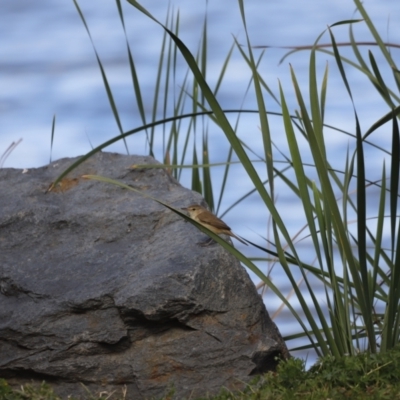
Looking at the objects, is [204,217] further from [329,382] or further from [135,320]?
[329,382]

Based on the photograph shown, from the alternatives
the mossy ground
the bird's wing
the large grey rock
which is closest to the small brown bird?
the bird's wing

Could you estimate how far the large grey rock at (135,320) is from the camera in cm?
271

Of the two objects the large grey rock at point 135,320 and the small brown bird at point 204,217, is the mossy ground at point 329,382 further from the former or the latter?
the small brown bird at point 204,217

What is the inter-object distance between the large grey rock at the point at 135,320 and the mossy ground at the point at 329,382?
175 mm

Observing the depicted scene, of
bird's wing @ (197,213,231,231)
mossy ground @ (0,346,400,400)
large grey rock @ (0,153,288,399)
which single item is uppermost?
bird's wing @ (197,213,231,231)

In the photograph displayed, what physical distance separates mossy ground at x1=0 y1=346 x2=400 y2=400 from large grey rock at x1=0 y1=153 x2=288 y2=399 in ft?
0.57

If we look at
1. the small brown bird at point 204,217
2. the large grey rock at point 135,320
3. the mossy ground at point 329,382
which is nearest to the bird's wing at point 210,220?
the small brown bird at point 204,217

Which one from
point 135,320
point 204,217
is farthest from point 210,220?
point 135,320

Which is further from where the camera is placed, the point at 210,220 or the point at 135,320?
the point at 210,220

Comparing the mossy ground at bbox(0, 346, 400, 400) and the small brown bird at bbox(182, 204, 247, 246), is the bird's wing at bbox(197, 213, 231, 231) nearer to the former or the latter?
the small brown bird at bbox(182, 204, 247, 246)

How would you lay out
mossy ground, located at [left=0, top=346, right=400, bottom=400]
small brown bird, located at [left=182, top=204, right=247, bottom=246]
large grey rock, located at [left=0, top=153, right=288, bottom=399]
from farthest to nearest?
small brown bird, located at [left=182, top=204, right=247, bottom=246]
large grey rock, located at [left=0, top=153, right=288, bottom=399]
mossy ground, located at [left=0, top=346, right=400, bottom=400]

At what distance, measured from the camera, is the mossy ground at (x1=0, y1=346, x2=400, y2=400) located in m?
2.33

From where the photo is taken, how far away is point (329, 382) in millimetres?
2396

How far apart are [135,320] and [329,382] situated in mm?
662
